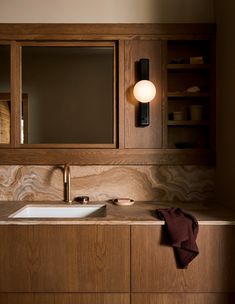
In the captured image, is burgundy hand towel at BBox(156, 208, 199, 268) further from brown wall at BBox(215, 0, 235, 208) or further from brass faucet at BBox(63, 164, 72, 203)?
brass faucet at BBox(63, 164, 72, 203)

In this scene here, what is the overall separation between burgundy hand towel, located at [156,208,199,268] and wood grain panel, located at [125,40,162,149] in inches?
26.6

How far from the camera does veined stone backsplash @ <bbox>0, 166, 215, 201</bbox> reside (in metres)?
2.13

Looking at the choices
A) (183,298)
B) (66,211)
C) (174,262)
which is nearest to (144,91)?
(66,211)

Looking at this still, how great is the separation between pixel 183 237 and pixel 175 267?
0.19m

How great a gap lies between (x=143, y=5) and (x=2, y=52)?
3.45ft

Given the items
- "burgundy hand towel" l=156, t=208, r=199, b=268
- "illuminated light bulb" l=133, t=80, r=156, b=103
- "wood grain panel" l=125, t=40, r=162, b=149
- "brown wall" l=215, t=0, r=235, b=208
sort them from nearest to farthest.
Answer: "burgundy hand towel" l=156, t=208, r=199, b=268
"brown wall" l=215, t=0, r=235, b=208
"illuminated light bulb" l=133, t=80, r=156, b=103
"wood grain panel" l=125, t=40, r=162, b=149

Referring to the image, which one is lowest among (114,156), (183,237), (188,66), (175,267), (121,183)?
(175,267)

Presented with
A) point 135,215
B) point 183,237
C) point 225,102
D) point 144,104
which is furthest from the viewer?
point 144,104

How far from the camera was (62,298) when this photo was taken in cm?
158

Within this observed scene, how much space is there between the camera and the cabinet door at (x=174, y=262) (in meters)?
1.57

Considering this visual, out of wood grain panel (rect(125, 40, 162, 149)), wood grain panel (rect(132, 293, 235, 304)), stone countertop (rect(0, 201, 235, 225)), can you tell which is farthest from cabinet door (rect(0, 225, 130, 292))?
wood grain panel (rect(125, 40, 162, 149))

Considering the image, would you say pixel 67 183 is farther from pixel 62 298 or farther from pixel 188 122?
pixel 188 122

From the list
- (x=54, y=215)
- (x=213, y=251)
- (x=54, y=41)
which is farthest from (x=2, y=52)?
(x=213, y=251)

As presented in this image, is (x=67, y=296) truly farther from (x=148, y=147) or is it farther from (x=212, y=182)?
(x=212, y=182)
